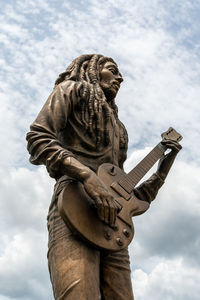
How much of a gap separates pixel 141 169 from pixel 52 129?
1.04 m

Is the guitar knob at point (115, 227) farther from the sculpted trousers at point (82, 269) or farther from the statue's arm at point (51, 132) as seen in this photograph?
the statue's arm at point (51, 132)

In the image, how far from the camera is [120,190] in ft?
15.0

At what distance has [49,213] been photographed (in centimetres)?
461

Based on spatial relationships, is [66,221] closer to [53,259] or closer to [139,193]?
[53,259]

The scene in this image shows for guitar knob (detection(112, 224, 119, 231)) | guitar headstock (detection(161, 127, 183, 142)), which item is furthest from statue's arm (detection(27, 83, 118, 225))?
guitar headstock (detection(161, 127, 183, 142))

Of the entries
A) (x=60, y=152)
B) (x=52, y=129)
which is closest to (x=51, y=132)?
(x=52, y=129)

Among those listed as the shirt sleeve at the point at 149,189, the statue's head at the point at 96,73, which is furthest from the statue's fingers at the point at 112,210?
the statue's head at the point at 96,73

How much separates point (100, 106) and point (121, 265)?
5.31ft

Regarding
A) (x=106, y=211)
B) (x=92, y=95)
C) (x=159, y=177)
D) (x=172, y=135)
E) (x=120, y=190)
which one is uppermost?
(x=92, y=95)

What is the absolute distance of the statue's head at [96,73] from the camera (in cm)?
539

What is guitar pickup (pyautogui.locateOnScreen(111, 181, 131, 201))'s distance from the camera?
4554mm

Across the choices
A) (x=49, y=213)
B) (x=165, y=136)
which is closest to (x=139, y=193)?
(x=165, y=136)

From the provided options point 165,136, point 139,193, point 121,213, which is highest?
point 165,136

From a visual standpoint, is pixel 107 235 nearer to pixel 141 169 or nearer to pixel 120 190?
pixel 120 190
